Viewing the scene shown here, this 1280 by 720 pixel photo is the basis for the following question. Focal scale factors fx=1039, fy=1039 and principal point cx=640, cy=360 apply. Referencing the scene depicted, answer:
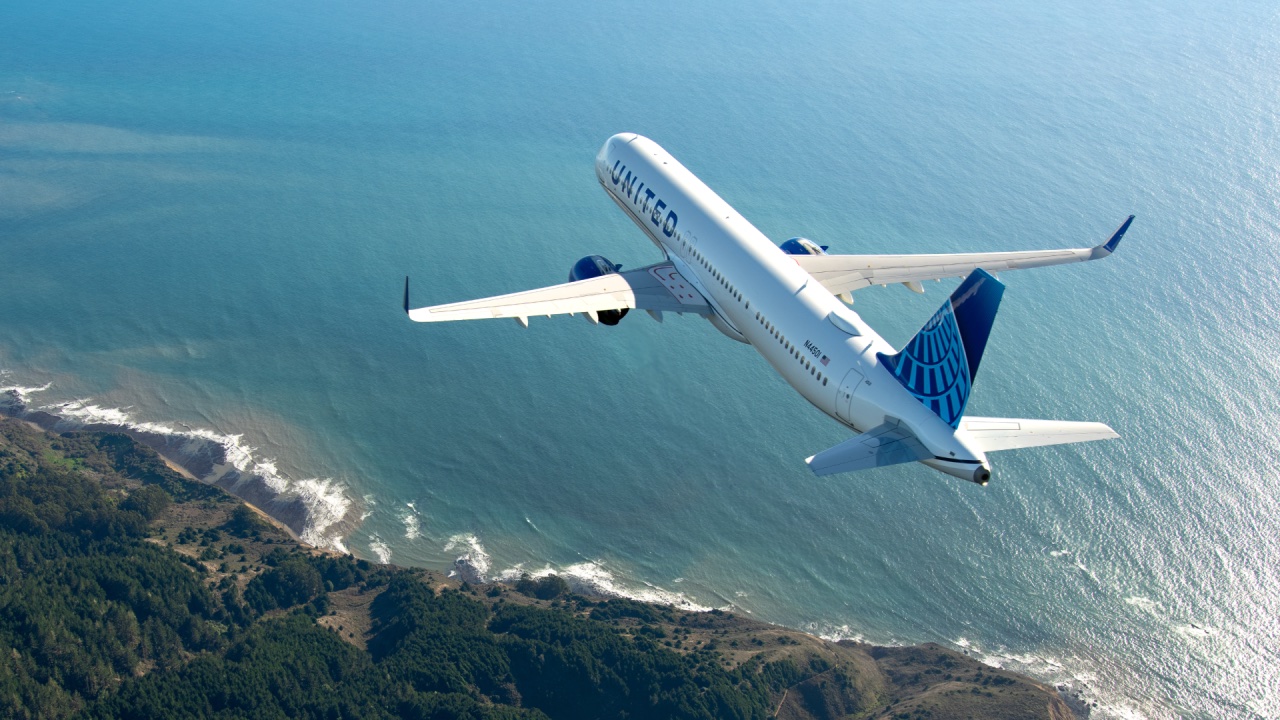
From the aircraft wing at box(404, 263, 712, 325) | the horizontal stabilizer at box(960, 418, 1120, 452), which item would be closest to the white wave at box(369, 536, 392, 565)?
the aircraft wing at box(404, 263, 712, 325)

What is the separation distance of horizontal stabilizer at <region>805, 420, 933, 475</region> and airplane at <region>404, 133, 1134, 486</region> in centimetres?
8

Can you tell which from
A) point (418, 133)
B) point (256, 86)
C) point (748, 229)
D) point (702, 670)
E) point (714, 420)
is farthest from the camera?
point (256, 86)

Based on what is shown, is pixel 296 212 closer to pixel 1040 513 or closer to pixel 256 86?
pixel 256 86

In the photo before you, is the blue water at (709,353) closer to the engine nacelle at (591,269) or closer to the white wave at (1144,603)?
the white wave at (1144,603)

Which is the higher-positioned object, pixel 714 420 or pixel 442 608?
pixel 714 420

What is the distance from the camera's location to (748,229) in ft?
255

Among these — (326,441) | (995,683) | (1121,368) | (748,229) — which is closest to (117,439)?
(326,441)

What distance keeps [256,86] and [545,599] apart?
143 m

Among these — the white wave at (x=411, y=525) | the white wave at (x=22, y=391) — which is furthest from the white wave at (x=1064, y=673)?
the white wave at (x=22, y=391)

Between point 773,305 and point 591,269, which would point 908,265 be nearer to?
point 773,305

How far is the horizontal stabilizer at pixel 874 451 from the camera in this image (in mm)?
53562

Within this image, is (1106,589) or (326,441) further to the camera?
(326,441)

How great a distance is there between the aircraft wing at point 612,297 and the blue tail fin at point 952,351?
70.0 ft

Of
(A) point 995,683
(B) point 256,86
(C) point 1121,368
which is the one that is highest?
(B) point 256,86
